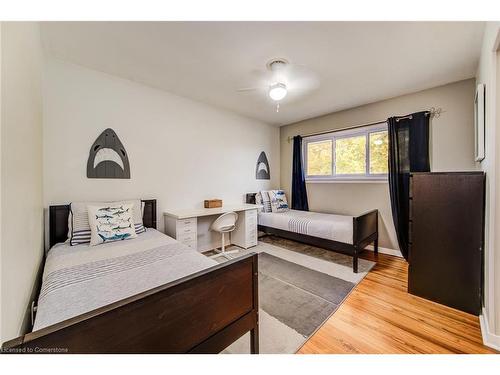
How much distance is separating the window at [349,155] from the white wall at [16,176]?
400 cm

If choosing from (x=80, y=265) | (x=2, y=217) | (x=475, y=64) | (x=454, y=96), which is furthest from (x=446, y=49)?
(x=80, y=265)

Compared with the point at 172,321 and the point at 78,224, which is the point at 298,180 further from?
the point at 172,321

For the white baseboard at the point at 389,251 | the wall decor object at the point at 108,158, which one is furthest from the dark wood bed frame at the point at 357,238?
the wall decor object at the point at 108,158

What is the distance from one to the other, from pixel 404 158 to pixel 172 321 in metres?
3.54

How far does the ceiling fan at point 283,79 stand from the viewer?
7.34 feet

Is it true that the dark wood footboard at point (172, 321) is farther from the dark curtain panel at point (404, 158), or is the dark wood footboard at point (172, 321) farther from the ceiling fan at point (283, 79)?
the dark curtain panel at point (404, 158)

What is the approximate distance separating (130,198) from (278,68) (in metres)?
2.41

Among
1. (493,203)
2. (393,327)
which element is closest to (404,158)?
(493,203)

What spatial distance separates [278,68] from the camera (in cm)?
222

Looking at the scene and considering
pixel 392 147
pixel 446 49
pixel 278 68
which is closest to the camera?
pixel 446 49

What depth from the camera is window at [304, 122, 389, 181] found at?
3.35 m

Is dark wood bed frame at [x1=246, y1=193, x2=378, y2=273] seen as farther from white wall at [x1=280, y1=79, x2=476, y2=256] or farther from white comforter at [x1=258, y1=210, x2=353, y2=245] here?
white wall at [x1=280, y1=79, x2=476, y2=256]
